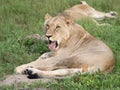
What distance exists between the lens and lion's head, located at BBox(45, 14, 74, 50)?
21.4 feet

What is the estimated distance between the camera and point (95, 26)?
8914mm

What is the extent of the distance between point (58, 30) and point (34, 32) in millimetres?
2081

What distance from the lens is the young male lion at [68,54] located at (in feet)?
19.5

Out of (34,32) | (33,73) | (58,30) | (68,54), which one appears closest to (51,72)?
(33,73)

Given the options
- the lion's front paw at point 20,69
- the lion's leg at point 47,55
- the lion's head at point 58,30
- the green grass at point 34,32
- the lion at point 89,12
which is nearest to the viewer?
the green grass at point 34,32

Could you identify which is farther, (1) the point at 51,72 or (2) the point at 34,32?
(2) the point at 34,32

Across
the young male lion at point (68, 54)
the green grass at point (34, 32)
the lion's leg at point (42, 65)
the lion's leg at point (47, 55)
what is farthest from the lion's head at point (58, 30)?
the green grass at point (34, 32)

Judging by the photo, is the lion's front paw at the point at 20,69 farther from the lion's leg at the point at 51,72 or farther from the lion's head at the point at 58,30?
the lion's head at the point at 58,30

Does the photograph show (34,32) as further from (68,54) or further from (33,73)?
(33,73)

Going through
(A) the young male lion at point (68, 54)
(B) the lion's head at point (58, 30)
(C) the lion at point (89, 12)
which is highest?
(B) the lion's head at point (58, 30)

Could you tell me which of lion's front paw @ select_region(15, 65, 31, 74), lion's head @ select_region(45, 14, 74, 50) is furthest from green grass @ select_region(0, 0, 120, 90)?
lion's head @ select_region(45, 14, 74, 50)

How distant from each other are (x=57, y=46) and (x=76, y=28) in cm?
42

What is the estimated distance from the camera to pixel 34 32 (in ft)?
28.2

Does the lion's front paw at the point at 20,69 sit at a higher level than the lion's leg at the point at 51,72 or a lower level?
lower
